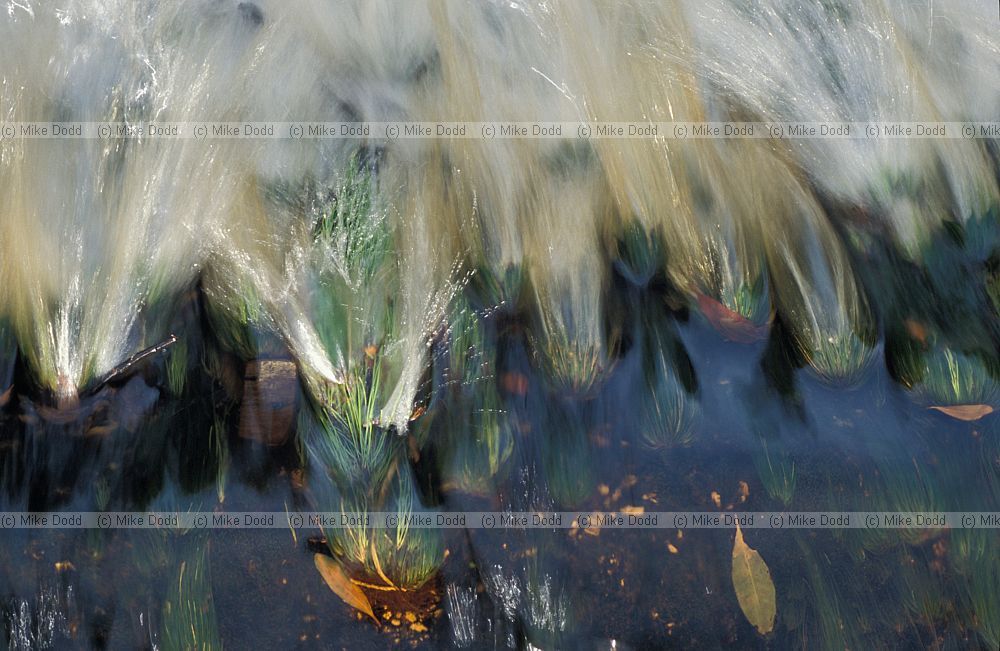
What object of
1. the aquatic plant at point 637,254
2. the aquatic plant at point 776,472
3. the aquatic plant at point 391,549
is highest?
the aquatic plant at point 637,254

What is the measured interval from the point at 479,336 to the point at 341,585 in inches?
16.8

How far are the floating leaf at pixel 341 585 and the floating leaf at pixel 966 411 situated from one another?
949mm


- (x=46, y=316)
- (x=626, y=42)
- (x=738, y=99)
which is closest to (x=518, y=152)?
(x=626, y=42)

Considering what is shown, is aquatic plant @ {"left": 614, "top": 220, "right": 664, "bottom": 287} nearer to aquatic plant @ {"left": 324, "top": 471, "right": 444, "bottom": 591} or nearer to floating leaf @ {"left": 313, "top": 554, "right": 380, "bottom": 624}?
aquatic plant @ {"left": 324, "top": 471, "right": 444, "bottom": 591}

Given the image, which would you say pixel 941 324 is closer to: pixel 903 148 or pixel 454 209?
pixel 903 148

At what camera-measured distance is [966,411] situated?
1278 mm

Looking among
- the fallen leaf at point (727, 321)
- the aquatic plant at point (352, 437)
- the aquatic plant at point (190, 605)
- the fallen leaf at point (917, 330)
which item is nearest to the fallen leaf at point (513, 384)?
the aquatic plant at point (352, 437)

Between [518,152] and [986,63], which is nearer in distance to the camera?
[518,152]

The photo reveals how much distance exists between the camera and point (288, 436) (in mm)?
1214

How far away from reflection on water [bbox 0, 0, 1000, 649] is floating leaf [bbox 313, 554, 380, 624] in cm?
1

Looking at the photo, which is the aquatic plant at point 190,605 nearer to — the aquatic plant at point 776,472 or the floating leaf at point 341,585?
the floating leaf at point 341,585

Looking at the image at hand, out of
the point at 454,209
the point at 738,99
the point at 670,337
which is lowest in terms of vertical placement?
the point at 670,337

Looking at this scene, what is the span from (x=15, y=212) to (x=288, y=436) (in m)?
0.56

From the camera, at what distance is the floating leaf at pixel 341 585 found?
1198 mm
